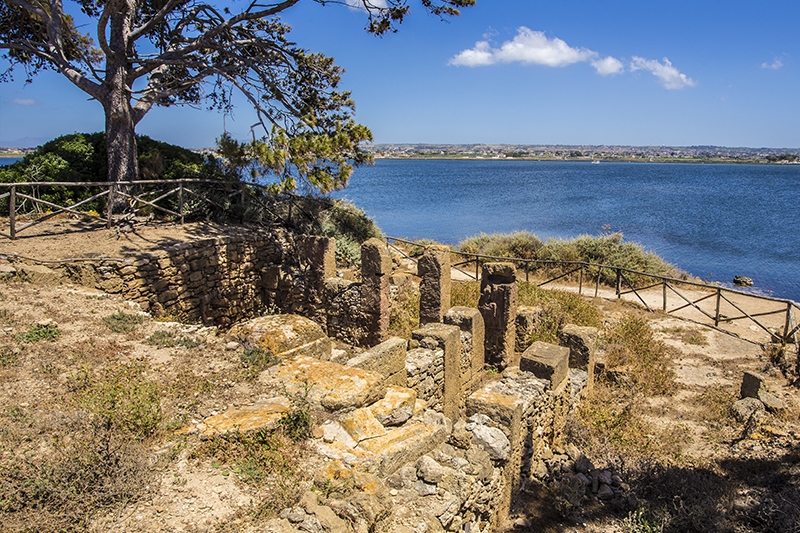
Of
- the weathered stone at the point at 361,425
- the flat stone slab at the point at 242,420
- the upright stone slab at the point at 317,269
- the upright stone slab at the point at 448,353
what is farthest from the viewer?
the upright stone slab at the point at 317,269

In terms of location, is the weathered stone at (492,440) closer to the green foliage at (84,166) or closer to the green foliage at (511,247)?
the green foliage at (84,166)

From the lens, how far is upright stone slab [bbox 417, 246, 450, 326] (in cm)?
1009

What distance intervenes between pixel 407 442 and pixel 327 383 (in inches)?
45.8

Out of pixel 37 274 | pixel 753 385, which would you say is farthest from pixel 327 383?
pixel 753 385

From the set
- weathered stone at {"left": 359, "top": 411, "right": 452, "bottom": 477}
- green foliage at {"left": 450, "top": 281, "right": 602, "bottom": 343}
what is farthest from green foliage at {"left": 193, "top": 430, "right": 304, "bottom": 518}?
green foliage at {"left": 450, "top": 281, "right": 602, "bottom": 343}

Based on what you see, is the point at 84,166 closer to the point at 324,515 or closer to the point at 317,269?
the point at 317,269

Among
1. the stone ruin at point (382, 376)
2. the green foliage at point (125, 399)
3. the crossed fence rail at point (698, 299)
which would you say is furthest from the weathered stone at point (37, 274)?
the crossed fence rail at point (698, 299)

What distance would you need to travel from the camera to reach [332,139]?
12.8m

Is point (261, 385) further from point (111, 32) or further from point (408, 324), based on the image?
point (111, 32)

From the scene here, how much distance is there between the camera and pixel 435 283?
1016cm

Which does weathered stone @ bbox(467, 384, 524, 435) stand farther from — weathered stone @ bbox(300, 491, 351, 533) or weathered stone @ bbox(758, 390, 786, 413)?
weathered stone @ bbox(758, 390, 786, 413)

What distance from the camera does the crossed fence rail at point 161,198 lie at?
12.4 m

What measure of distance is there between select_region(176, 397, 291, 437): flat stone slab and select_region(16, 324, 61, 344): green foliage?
3099 millimetres

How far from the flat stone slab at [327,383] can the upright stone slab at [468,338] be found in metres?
3.16
